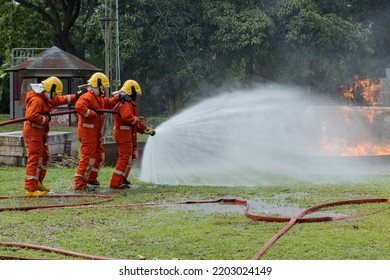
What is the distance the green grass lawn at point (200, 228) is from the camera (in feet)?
22.5

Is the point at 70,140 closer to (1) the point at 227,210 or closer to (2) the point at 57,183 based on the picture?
(2) the point at 57,183

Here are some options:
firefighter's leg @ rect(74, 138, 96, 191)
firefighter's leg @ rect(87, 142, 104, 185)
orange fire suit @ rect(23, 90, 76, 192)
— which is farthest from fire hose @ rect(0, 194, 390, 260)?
firefighter's leg @ rect(87, 142, 104, 185)

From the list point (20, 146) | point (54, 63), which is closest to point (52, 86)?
point (20, 146)

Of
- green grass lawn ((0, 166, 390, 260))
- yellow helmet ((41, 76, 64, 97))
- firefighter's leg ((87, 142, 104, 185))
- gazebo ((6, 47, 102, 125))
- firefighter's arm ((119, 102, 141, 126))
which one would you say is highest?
gazebo ((6, 47, 102, 125))

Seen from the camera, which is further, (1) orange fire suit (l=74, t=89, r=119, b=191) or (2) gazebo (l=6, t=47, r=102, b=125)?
(2) gazebo (l=6, t=47, r=102, b=125)

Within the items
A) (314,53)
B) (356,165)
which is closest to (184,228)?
(356,165)

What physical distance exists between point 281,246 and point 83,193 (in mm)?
4662

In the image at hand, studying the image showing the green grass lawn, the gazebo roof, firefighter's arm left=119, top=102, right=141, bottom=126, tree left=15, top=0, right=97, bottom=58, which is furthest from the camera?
tree left=15, top=0, right=97, bottom=58

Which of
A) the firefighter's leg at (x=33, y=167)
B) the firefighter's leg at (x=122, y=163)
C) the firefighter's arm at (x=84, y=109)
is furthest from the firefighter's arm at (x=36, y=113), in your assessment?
the firefighter's leg at (x=122, y=163)

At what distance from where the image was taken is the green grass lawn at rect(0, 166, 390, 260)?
6.87 meters

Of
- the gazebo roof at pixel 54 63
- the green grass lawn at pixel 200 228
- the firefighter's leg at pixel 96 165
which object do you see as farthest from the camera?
the gazebo roof at pixel 54 63

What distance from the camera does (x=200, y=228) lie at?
8.06m

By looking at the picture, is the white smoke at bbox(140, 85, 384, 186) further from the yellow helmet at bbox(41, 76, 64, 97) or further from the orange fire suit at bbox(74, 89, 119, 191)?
the yellow helmet at bbox(41, 76, 64, 97)

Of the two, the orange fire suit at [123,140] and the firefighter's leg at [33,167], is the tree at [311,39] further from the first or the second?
the firefighter's leg at [33,167]
